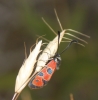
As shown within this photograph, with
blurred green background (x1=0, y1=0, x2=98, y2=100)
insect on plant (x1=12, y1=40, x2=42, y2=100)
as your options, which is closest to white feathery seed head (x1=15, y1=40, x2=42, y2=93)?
insect on plant (x1=12, y1=40, x2=42, y2=100)

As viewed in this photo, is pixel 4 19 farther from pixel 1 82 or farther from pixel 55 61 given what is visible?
pixel 55 61

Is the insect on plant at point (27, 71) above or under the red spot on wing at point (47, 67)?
above

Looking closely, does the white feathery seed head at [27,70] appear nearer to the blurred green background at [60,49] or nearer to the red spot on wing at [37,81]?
the red spot on wing at [37,81]

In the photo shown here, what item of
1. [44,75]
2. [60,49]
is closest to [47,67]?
[44,75]

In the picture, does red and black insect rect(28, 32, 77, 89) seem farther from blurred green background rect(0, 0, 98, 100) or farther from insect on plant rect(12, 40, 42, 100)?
blurred green background rect(0, 0, 98, 100)

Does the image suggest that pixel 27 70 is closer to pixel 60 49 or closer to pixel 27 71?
pixel 27 71

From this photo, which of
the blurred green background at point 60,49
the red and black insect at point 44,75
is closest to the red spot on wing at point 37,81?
the red and black insect at point 44,75

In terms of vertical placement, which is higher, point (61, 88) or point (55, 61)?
point (55, 61)

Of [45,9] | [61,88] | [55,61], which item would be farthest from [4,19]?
[55,61]

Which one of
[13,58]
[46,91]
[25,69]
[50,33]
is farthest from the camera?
[13,58]
